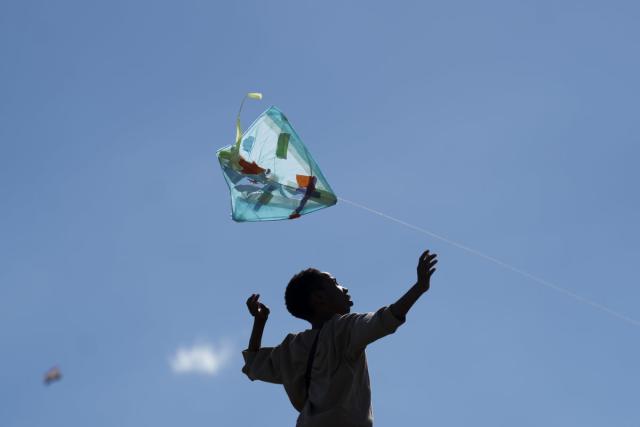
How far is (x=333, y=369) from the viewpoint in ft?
17.7

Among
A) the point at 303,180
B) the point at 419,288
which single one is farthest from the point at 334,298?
the point at 303,180

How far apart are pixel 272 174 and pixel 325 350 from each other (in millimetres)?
2175

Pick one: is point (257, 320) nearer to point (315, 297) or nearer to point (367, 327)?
point (315, 297)

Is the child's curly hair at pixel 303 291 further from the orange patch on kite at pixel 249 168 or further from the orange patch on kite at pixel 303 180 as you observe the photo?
the orange patch on kite at pixel 249 168

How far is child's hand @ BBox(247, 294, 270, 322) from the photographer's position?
20.0ft

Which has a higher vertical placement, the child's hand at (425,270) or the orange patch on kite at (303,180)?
the orange patch on kite at (303,180)

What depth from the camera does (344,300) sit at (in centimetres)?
592

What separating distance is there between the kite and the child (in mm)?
1218

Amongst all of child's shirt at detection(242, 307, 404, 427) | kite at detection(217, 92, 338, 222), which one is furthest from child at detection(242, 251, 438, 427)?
kite at detection(217, 92, 338, 222)

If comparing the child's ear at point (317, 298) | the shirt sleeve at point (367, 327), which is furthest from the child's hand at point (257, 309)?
the shirt sleeve at point (367, 327)

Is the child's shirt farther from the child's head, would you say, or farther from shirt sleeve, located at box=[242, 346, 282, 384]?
the child's head

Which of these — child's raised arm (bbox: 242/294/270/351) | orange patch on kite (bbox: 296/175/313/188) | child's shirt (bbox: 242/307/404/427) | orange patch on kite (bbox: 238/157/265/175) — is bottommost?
child's shirt (bbox: 242/307/404/427)

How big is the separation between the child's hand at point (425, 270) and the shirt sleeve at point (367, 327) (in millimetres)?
245

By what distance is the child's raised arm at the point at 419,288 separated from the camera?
4.97m
